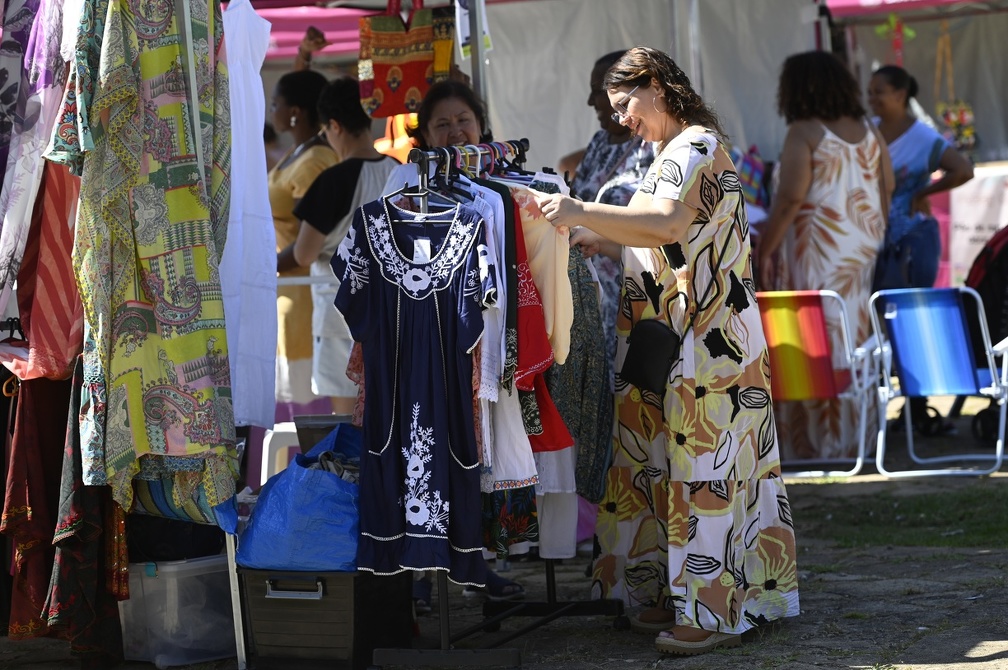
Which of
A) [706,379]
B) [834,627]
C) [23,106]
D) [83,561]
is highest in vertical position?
[23,106]

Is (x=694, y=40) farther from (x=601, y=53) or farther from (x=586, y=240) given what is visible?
(x=586, y=240)

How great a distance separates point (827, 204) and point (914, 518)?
181 centimetres

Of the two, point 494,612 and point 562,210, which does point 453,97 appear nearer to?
point 562,210

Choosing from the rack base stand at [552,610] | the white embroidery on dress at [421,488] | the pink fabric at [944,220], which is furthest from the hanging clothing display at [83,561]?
the pink fabric at [944,220]

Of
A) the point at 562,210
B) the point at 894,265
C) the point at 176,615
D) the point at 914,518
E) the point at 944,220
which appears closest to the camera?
the point at 562,210

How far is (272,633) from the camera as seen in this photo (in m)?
3.80

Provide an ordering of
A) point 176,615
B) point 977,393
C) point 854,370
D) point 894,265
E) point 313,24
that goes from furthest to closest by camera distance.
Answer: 1. point 313,24
2. point 894,265
3. point 854,370
4. point 977,393
5. point 176,615

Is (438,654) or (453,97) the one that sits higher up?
(453,97)

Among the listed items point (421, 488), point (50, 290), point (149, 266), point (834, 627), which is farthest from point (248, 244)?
point (834, 627)

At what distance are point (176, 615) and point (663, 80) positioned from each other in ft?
7.35

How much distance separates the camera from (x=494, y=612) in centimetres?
428

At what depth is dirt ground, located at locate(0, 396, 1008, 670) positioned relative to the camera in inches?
146

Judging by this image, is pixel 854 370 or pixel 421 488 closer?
pixel 421 488

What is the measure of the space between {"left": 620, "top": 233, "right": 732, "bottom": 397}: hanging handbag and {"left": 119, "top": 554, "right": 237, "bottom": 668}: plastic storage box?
1.48 meters
